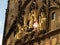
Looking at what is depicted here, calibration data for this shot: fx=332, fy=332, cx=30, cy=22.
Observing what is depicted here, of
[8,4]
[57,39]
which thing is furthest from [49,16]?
[8,4]

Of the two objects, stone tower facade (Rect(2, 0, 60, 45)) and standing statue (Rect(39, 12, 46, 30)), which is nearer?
stone tower facade (Rect(2, 0, 60, 45))

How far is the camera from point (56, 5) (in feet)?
32.8

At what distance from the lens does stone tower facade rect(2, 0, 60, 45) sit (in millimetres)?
9859

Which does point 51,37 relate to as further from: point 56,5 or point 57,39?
point 56,5

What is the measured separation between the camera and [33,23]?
10.6 meters

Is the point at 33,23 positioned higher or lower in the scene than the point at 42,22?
lower

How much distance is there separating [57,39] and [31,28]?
1.35 m

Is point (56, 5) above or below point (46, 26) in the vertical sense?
above

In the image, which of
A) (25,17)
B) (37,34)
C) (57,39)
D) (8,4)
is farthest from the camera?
(8,4)

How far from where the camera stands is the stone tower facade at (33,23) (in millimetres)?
9859

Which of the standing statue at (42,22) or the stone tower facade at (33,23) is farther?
the standing statue at (42,22)

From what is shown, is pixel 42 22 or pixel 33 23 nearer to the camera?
pixel 42 22

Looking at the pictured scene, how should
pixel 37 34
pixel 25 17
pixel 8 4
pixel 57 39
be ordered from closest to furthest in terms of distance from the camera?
pixel 57 39
pixel 37 34
pixel 25 17
pixel 8 4

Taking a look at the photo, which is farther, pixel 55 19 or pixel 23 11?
pixel 23 11
